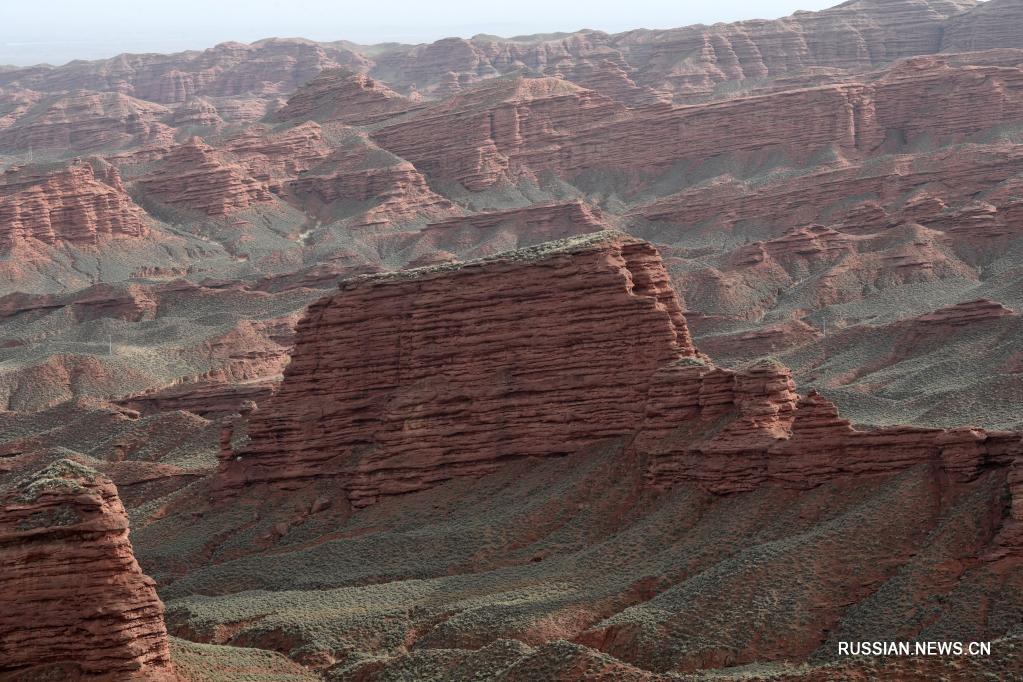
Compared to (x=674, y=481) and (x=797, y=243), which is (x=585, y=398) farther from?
(x=797, y=243)

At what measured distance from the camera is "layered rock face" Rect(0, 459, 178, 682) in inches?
2266

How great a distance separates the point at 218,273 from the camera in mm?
199125

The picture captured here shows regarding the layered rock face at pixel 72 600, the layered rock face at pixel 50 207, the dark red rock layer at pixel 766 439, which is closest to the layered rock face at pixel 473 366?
the dark red rock layer at pixel 766 439

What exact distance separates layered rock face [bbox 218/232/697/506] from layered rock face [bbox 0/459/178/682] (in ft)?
88.1

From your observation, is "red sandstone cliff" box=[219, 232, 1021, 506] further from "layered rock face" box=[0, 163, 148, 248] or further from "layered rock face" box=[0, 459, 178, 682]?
"layered rock face" box=[0, 163, 148, 248]

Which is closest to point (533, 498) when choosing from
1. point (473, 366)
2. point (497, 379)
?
point (497, 379)

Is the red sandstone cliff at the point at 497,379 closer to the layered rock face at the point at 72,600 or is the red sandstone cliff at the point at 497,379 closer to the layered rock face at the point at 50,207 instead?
the layered rock face at the point at 72,600

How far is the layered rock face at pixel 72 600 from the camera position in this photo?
57.6m

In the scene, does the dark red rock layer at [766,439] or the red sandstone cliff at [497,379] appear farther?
the red sandstone cliff at [497,379]

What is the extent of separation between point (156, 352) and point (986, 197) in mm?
61998

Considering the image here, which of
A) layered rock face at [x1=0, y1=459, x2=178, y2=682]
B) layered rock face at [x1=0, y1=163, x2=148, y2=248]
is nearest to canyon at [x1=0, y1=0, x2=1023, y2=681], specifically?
layered rock face at [x1=0, y1=459, x2=178, y2=682]

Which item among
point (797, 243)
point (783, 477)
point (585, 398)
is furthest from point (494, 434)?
point (797, 243)

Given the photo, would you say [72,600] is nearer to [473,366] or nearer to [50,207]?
[473,366]

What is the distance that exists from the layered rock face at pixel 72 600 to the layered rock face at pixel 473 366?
26.9 metres
